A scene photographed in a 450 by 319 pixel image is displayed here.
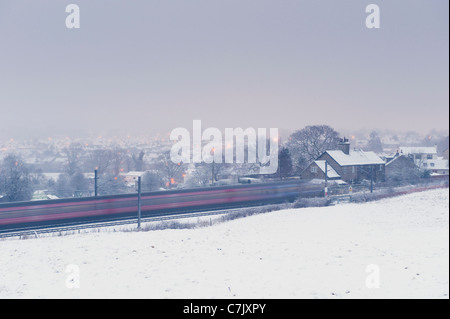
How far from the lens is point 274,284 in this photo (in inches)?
326

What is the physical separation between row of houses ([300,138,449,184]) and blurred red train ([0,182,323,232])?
1878 mm

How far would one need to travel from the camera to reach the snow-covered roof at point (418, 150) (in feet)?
104

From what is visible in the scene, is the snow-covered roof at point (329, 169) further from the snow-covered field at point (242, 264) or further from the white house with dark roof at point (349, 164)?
the snow-covered field at point (242, 264)

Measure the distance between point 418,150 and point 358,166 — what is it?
1022 cm

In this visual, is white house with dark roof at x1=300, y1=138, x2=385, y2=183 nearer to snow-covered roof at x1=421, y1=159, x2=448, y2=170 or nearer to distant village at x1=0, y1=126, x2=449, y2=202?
distant village at x1=0, y1=126, x2=449, y2=202

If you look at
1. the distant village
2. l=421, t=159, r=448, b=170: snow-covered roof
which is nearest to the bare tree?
the distant village

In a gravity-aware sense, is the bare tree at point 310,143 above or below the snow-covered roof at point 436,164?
above

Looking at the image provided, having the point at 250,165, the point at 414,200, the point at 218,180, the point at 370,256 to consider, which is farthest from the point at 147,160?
the point at 370,256

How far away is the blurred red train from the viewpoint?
19953mm

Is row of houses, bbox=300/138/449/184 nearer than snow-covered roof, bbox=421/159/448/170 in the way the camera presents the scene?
Yes

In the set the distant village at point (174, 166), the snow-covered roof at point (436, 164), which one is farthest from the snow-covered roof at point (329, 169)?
the snow-covered roof at point (436, 164)

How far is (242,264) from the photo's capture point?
32.3ft
